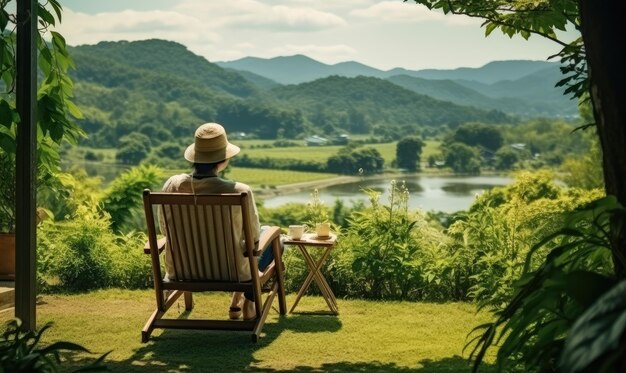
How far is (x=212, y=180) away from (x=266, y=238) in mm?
466

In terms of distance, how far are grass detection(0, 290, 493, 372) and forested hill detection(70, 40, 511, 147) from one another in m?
39.1

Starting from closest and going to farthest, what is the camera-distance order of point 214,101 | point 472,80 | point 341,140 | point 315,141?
1. point 315,141
2. point 214,101
3. point 341,140
4. point 472,80

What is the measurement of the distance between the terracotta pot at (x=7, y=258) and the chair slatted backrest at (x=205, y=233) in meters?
1.63

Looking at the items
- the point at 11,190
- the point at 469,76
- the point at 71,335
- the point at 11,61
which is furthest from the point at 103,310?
the point at 469,76

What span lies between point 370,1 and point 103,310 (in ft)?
444

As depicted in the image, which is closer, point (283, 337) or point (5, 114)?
point (5, 114)

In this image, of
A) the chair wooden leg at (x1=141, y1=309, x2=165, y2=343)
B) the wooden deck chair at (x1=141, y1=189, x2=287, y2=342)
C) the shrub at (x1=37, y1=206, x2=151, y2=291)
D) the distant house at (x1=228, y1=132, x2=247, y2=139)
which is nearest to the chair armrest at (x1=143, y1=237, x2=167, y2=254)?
the wooden deck chair at (x1=141, y1=189, x2=287, y2=342)

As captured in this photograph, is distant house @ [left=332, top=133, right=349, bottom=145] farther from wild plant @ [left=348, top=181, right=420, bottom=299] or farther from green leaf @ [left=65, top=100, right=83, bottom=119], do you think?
green leaf @ [left=65, top=100, right=83, bottom=119]

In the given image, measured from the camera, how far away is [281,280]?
5.43m

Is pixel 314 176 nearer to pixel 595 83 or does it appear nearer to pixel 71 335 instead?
pixel 71 335

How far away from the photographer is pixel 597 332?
145cm

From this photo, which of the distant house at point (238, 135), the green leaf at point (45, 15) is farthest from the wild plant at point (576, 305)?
the distant house at point (238, 135)

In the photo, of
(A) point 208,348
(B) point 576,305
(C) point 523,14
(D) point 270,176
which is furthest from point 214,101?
(B) point 576,305

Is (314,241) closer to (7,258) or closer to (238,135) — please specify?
(7,258)
